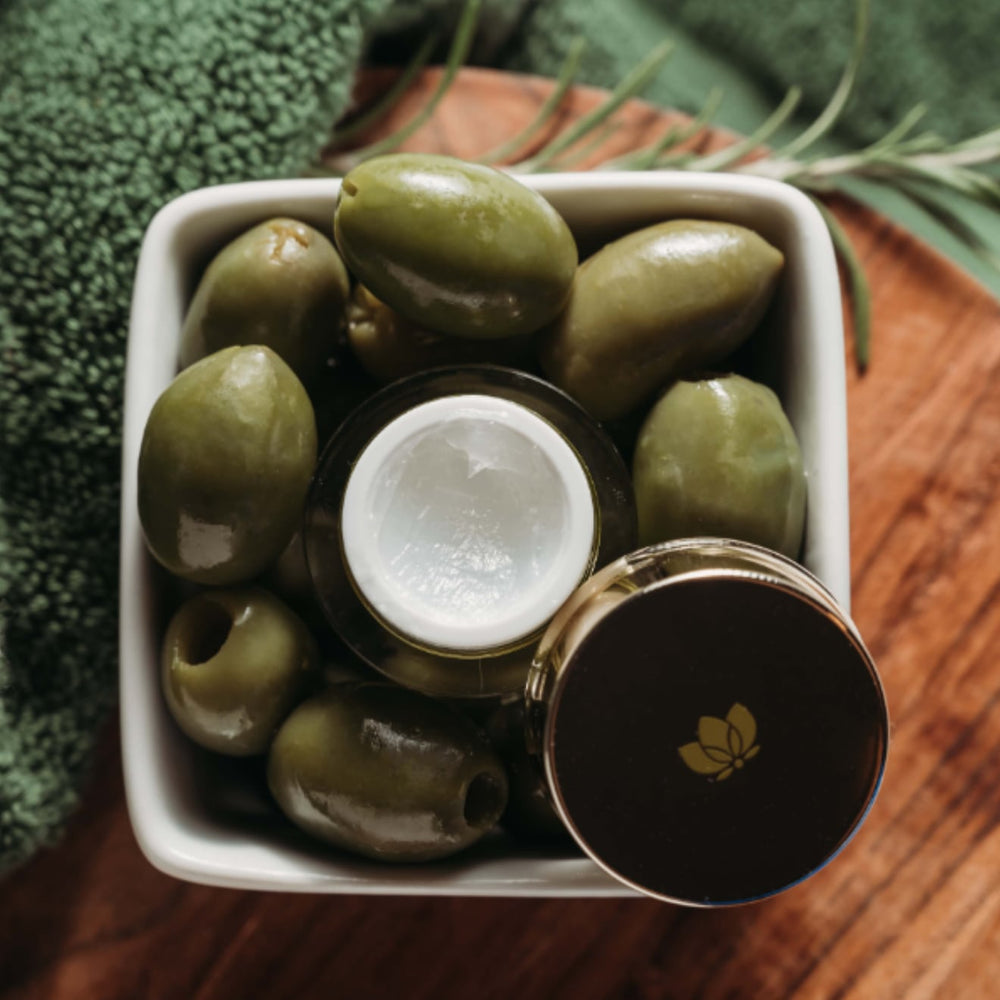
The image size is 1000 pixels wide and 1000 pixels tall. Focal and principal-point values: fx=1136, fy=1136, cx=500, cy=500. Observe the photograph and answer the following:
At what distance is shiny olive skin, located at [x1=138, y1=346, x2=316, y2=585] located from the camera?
1.58 ft

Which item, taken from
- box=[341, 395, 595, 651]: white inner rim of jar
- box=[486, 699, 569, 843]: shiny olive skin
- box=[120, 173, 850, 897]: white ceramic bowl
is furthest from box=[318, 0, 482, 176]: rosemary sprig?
box=[486, 699, 569, 843]: shiny olive skin

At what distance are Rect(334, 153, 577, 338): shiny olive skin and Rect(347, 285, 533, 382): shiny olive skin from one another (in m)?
0.03

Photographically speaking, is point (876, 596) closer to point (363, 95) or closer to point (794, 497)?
point (794, 497)

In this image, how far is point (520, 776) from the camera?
54 cm

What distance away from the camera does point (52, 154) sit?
1.92ft

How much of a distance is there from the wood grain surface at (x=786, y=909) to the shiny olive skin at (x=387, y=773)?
0.14 metres

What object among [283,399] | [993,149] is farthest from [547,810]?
[993,149]

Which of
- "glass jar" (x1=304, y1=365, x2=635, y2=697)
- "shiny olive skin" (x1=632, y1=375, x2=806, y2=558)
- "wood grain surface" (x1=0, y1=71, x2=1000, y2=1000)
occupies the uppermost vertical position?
"shiny olive skin" (x1=632, y1=375, x2=806, y2=558)

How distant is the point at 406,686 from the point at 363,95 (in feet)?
1.24

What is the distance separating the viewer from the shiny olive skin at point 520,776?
537mm

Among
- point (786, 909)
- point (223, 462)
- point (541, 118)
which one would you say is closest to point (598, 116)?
point (541, 118)

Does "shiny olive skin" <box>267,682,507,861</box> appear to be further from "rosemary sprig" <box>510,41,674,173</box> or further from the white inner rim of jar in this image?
"rosemary sprig" <box>510,41,674,173</box>

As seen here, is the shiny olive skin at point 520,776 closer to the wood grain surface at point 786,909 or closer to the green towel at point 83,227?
the wood grain surface at point 786,909

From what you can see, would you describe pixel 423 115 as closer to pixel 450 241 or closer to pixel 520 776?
pixel 450 241
